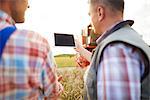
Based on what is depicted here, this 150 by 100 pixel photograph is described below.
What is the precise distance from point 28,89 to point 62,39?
750 millimetres

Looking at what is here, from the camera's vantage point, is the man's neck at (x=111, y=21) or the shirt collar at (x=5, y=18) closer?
the shirt collar at (x=5, y=18)

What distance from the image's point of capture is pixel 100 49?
1551 mm

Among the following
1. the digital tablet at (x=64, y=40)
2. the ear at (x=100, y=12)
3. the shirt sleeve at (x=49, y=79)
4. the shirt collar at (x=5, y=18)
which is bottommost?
the shirt sleeve at (x=49, y=79)

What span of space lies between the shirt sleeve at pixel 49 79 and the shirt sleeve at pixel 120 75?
22cm

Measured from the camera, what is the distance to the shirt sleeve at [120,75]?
1.46 m

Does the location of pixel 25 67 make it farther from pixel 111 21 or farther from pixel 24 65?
pixel 111 21

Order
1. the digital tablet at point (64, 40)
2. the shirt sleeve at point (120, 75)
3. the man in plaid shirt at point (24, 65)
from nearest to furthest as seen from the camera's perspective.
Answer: the man in plaid shirt at point (24, 65), the shirt sleeve at point (120, 75), the digital tablet at point (64, 40)

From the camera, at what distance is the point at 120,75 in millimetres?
1463

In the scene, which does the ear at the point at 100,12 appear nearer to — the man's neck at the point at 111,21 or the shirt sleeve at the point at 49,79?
the man's neck at the point at 111,21

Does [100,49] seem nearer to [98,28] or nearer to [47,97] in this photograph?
[98,28]

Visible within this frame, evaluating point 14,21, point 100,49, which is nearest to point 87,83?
point 100,49

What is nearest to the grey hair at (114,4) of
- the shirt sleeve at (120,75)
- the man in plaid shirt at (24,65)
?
the shirt sleeve at (120,75)

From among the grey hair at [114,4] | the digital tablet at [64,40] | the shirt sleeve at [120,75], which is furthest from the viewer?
the digital tablet at [64,40]

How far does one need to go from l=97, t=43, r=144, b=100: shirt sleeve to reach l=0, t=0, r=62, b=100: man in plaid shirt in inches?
9.0
